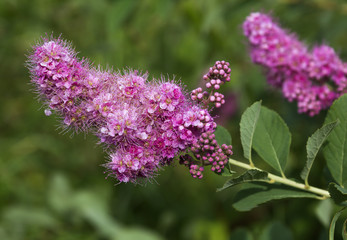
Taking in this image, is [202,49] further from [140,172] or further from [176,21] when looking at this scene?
[140,172]

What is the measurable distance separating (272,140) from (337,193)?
1.29ft

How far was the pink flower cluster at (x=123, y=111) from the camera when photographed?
1655 millimetres

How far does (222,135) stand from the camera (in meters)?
1.83

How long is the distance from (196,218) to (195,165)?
79.7 inches

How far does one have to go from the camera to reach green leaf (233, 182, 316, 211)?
1777 mm

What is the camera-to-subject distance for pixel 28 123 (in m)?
4.46

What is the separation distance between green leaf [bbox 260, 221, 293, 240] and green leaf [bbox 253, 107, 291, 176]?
53 centimetres

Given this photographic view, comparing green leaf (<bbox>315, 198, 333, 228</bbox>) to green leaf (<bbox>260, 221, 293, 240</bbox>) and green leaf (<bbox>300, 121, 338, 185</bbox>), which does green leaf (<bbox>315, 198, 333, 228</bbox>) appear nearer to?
green leaf (<bbox>260, 221, 293, 240</bbox>)

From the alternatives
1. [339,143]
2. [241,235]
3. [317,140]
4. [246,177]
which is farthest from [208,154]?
[241,235]

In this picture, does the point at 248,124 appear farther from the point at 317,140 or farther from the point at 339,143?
the point at 339,143

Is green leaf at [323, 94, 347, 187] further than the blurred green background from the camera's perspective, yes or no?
No

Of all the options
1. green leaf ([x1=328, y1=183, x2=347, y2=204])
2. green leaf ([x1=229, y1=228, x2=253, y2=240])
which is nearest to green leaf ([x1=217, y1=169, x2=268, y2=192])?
green leaf ([x1=328, y1=183, x2=347, y2=204])

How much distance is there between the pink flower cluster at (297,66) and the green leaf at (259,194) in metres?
0.57

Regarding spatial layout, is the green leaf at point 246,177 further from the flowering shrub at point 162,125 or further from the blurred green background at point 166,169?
the blurred green background at point 166,169
